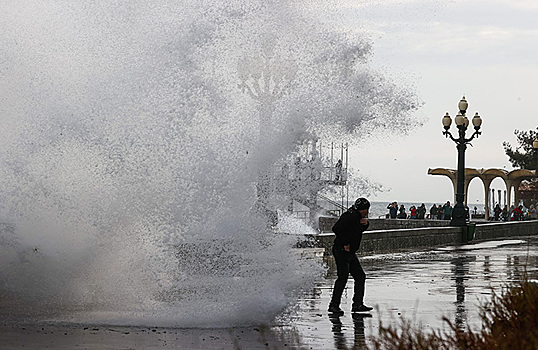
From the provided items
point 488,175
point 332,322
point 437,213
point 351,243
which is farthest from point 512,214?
point 332,322

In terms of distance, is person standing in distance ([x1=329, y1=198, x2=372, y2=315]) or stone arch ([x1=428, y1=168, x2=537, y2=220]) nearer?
person standing in distance ([x1=329, y1=198, x2=372, y2=315])

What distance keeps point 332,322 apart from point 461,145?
1056 inches

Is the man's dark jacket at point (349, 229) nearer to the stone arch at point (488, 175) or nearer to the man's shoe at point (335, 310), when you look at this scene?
the man's shoe at point (335, 310)

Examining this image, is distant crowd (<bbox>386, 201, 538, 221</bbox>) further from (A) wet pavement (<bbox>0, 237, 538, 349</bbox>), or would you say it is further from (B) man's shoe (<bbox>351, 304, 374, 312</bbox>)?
(B) man's shoe (<bbox>351, 304, 374, 312</bbox>)

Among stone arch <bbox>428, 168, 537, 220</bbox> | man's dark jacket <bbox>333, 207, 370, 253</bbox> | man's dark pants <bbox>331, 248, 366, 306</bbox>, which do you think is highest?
stone arch <bbox>428, 168, 537, 220</bbox>

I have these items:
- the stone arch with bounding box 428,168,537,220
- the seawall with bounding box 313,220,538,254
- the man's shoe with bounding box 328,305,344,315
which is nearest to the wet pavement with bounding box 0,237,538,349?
the man's shoe with bounding box 328,305,344,315

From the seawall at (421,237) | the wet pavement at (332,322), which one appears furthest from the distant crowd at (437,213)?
the wet pavement at (332,322)

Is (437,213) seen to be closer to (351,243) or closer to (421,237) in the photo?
(421,237)

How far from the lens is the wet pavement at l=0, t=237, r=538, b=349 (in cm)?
929

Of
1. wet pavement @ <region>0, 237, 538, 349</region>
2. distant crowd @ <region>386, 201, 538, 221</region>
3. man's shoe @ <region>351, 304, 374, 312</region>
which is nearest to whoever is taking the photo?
wet pavement @ <region>0, 237, 538, 349</region>

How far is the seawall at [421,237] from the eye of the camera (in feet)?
79.3

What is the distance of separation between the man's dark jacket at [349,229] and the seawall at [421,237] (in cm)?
791

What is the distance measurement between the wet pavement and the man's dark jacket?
85 centimetres

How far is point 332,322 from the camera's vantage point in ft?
36.8
